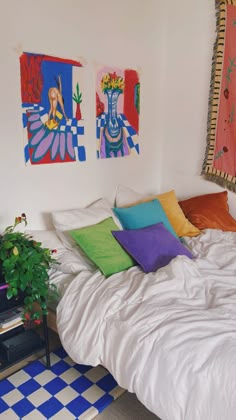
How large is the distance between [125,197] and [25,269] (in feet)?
3.97

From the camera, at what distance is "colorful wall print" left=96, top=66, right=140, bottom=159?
2.32 m

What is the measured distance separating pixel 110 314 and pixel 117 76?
1.77 m

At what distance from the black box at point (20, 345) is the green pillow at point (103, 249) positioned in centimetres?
54

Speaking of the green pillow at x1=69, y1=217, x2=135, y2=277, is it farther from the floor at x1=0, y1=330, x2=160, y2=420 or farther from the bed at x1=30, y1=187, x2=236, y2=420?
the floor at x1=0, y1=330, x2=160, y2=420

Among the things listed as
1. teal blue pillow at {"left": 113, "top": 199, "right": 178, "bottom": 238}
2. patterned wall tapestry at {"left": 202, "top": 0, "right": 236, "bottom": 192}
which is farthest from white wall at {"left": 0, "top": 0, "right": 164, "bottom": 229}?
patterned wall tapestry at {"left": 202, "top": 0, "right": 236, "bottom": 192}

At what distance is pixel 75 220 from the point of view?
80.7 inches

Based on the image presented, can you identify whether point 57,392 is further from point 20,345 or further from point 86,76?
point 86,76

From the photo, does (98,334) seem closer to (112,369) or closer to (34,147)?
(112,369)

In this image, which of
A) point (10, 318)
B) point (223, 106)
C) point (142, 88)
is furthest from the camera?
point (142, 88)

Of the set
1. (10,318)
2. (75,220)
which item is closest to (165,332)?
(10,318)

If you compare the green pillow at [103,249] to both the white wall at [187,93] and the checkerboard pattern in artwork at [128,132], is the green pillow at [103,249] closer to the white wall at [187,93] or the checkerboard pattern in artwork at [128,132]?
the checkerboard pattern in artwork at [128,132]

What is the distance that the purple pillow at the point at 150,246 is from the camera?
5.89 feet

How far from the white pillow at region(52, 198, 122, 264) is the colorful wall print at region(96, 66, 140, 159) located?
1.59ft

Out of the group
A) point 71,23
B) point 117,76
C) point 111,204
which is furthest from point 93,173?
point 71,23
